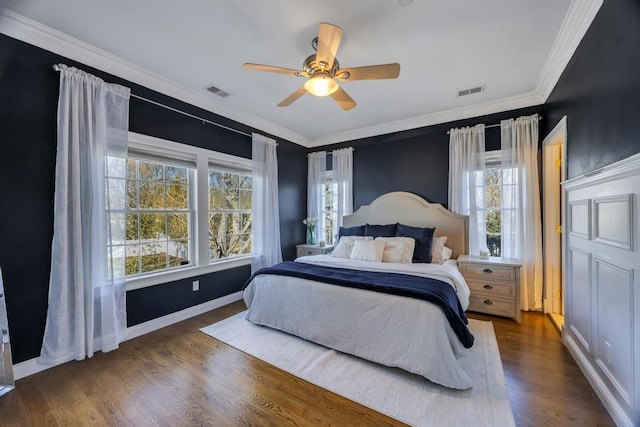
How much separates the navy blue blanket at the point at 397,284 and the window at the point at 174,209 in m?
1.16

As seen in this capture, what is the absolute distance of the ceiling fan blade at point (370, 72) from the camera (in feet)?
6.67

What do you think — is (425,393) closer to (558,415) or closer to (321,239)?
(558,415)

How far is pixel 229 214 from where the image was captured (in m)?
3.95

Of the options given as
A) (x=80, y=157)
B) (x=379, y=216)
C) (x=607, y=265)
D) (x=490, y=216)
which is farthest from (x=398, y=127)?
(x=80, y=157)

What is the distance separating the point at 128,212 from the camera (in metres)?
2.82

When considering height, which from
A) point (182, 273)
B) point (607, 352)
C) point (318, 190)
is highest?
point (318, 190)

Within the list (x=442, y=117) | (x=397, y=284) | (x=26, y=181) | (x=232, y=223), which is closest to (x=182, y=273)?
(x=232, y=223)

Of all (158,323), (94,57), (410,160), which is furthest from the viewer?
(410,160)

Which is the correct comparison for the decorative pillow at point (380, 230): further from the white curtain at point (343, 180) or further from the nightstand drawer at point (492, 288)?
the nightstand drawer at point (492, 288)

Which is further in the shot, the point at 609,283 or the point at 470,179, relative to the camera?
the point at 470,179

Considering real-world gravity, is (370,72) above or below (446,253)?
above

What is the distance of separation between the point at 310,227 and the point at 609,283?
153 inches

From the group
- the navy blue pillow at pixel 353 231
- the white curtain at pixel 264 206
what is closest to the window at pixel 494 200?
the navy blue pillow at pixel 353 231

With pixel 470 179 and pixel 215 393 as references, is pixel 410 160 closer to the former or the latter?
pixel 470 179
